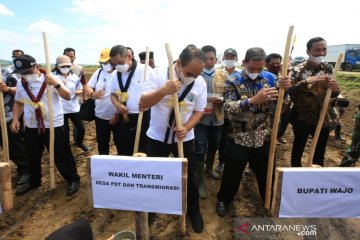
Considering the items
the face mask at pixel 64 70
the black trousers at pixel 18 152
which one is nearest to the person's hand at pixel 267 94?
the face mask at pixel 64 70

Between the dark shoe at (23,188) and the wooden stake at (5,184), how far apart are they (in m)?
2.08

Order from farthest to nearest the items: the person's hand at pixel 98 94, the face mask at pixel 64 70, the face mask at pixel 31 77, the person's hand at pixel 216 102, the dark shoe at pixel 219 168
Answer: the face mask at pixel 64 70 → the dark shoe at pixel 219 168 → the person's hand at pixel 98 94 → the person's hand at pixel 216 102 → the face mask at pixel 31 77

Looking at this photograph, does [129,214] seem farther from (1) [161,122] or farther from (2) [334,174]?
(2) [334,174]

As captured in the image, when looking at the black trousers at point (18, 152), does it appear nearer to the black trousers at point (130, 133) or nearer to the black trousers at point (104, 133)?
the black trousers at point (104, 133)

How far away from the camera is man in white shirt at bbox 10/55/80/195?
3.81 metres

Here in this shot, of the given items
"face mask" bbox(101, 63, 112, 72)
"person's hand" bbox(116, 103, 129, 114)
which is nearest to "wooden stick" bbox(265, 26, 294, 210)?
"person's hand" bbox(116, 103, 129, 114)

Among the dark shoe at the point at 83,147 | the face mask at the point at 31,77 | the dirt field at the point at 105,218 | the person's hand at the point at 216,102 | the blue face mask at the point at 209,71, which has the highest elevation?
the blue face mask at the point at 209,71

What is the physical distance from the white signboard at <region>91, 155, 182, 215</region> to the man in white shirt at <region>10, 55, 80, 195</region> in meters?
2.00

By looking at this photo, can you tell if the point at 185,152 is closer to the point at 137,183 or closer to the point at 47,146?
the point at 137,183

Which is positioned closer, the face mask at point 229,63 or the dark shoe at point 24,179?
the dark shoe at point 24,179

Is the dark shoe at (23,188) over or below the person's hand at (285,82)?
below

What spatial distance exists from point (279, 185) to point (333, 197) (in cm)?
47

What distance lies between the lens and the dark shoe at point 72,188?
168 inches

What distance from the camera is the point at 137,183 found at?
2.35m
